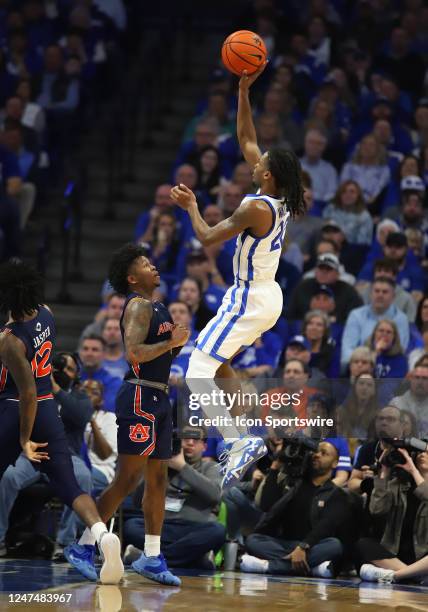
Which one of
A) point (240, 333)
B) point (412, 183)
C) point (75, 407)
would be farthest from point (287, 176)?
point (412, 183)

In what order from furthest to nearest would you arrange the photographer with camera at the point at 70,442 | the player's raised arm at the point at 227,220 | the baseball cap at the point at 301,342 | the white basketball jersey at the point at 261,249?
1. the baseball cap at the point at 301,342
2. the photographer with camera at the point at 70,442
3. the white basketball jersey at the point at 261,249
4. the player's raised arm at the point at 227,220

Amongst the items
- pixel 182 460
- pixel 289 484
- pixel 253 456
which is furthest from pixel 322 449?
pixel 253 456

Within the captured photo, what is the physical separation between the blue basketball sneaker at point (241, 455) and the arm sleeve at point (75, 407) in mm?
1900

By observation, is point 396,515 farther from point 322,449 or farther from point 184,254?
point 184,254

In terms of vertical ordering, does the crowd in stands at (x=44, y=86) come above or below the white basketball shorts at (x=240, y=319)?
above

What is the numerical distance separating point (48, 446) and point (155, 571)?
3.53 feet

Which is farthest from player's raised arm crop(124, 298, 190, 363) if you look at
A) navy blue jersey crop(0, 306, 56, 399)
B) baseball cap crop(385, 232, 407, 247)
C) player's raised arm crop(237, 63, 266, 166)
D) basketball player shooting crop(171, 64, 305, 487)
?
baseball cap crop(385, 232, 407, 247)

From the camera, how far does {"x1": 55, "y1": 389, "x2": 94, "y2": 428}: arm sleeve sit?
8969mm

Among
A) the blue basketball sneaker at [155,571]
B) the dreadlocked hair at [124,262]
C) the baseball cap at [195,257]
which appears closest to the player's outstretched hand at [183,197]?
the dreadlocked hair at [124,262]

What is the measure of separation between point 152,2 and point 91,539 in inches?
462

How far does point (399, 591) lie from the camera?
786 centimetres

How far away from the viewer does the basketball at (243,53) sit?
24.6ft

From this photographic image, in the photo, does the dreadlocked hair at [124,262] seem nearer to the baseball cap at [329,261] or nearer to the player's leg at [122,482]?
the player's leg at [122,482]

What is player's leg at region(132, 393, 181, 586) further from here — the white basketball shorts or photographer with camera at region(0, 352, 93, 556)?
photographer with camera at region(0, 352, 93, 556)
